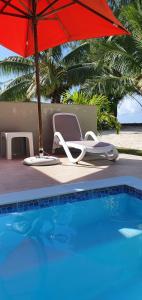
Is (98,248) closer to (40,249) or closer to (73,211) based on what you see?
(40,249)

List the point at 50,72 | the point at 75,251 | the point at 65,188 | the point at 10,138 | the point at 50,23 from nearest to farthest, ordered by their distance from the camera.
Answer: the point at 75,251
the point at 65,188
the point at 50,23
the point at 10,138
the point at 50,72

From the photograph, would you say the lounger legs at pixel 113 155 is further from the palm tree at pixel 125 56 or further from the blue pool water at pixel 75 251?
the palm tree at pixel 125 56

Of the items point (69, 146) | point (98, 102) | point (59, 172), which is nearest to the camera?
point (59, 172)

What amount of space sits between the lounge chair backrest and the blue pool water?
3430 mm

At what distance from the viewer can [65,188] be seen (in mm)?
4691

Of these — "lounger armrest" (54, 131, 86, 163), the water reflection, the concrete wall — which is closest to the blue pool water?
the water reflection

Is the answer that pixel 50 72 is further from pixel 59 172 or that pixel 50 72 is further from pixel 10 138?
pixel 59 172

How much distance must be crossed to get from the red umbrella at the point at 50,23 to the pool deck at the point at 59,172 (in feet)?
2.43

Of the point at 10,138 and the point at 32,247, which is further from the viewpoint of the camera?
the point at 10,138

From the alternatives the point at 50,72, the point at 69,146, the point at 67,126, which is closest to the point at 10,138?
the point at 69,146

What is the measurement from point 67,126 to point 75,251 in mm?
5146

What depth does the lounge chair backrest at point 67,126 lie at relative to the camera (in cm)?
811

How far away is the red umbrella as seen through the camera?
6168mm

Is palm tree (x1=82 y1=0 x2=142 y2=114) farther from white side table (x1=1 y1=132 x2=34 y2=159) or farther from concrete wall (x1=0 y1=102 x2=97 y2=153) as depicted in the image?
white side table (x1=1 y1=132 x2=34 y2=159)
